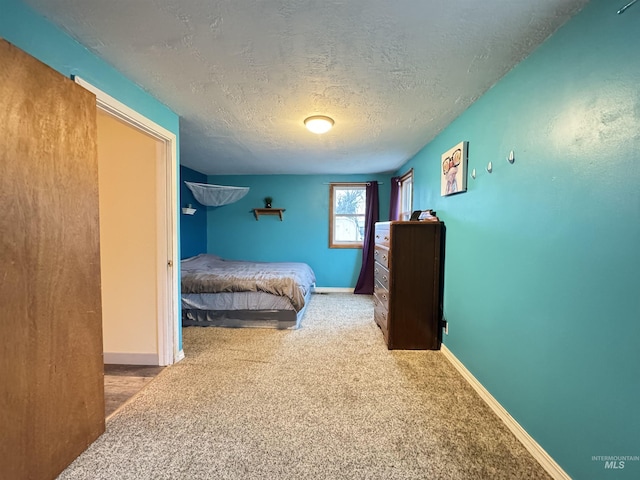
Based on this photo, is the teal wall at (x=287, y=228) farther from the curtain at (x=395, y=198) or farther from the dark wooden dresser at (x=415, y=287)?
the dark wooden dresser at (x=415, y=287)

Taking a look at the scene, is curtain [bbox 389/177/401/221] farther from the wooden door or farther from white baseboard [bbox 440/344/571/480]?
the wooden door

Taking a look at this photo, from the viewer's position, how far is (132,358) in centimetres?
235

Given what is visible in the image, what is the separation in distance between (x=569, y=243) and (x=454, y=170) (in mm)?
1281

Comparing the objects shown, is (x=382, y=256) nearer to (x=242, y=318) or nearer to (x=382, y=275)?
(x=382, y=275)

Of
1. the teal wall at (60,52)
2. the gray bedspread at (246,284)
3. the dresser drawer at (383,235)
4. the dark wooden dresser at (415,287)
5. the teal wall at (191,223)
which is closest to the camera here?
the teal wall at (60,52)

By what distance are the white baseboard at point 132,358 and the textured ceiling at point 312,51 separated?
211cm

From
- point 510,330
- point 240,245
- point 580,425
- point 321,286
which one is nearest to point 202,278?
point 240,245

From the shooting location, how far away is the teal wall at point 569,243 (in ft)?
3.28

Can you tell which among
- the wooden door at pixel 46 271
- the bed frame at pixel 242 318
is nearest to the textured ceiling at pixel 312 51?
the wooden door at pixel 46 271

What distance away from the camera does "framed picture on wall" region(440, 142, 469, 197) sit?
2189 millimetres

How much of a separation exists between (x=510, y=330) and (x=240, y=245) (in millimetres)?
4436

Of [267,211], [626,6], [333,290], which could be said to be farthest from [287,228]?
[626,6]

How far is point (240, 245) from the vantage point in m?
5.14

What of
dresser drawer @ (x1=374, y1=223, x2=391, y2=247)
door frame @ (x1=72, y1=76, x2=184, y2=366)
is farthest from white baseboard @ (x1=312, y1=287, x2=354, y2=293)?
door frame @ (x1=72, y1=76, x2=184, y2=366)
